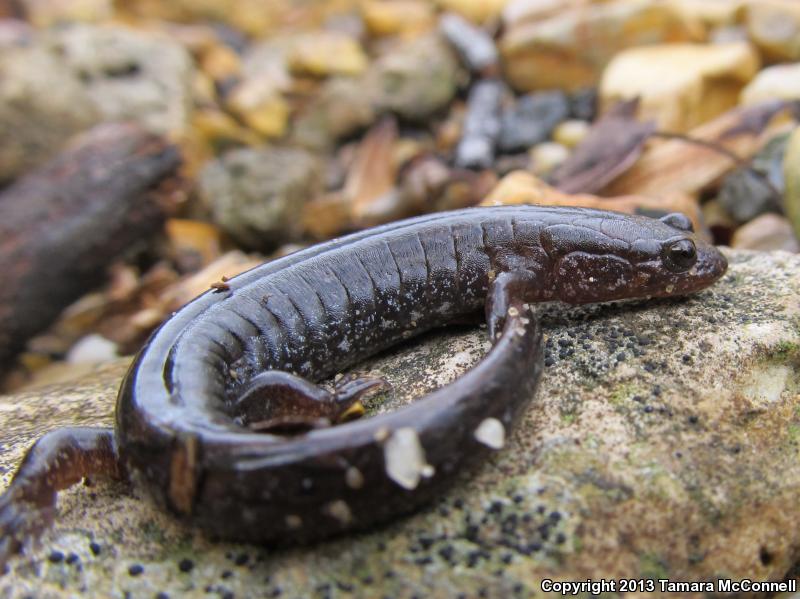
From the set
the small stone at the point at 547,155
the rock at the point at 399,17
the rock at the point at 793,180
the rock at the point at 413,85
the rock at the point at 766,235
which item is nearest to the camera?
the rock at the point at 793,180

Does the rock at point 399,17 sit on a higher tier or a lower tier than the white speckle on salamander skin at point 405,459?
higher

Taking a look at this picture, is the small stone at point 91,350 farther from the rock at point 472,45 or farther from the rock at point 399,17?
the rock at point 399,17

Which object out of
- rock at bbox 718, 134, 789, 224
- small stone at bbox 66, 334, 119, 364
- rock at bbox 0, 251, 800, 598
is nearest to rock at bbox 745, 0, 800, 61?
rock at bbox 718, 134, 789, 224

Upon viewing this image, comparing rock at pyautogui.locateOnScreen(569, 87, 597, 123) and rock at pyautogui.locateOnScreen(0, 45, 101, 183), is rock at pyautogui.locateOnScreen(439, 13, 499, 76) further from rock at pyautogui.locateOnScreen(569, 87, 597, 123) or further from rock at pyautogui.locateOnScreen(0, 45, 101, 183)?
rock at pyautogui.locateOnScreen(0, 45, 101, 183)

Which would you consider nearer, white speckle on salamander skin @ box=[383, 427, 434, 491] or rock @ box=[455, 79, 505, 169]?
white speckle on salamander skin @ box=[383, 427, 434, 491]

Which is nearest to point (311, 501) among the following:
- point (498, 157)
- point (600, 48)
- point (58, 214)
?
point (58, 214)

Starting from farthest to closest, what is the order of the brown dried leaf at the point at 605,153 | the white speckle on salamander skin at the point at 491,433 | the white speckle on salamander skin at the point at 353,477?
the brown dried leaf at the point at 605,153 < the white speckle on salamander skin at the point at 491,433 < the white speckle on salamander skin at the point at 353,477

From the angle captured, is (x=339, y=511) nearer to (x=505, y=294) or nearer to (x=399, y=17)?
(x=505, y=294)

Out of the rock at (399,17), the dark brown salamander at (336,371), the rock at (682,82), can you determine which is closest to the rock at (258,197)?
the rock at (682,82)
